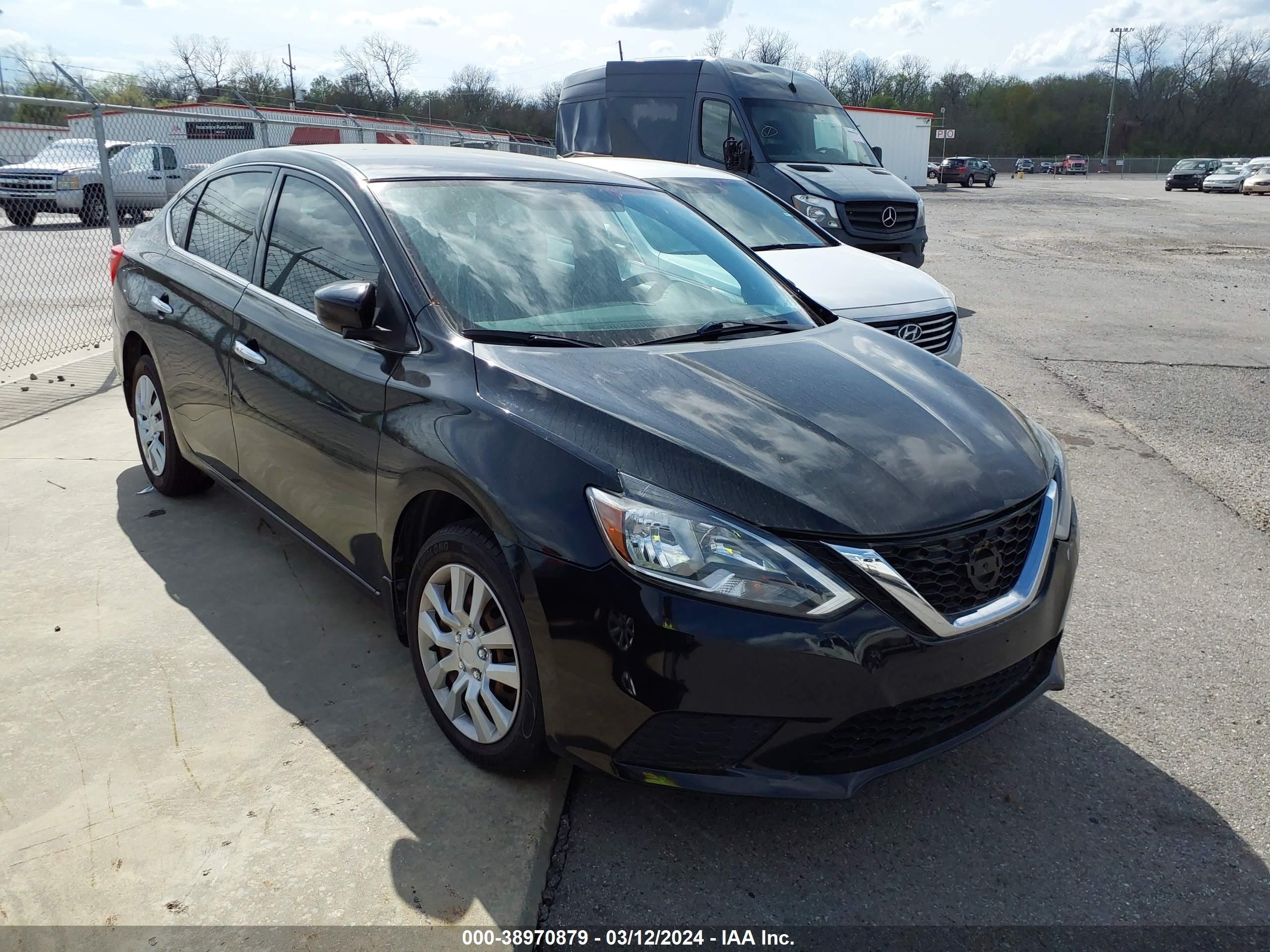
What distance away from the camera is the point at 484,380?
2725 mm

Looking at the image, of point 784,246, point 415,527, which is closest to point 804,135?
point 784,246

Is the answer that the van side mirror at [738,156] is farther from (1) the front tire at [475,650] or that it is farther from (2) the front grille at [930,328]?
(1) the front tire at [475,650]

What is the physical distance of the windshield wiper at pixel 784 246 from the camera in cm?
718

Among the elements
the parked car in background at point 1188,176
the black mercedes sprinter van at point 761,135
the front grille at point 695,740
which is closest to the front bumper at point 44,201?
the black mercedes sprinter van at point 761,135

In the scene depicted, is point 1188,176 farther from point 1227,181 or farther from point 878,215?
point 878,215

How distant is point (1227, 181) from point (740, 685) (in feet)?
169

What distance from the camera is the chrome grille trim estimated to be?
2.29 meters

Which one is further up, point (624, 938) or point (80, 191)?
point (80, 191)

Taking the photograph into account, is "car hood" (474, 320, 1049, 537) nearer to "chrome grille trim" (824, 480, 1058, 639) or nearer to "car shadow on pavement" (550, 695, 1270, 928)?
"chrome grille trim" (824, 480, 1058, 639)

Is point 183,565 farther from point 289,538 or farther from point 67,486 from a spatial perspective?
point 67,486

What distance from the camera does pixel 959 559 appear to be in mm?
2416

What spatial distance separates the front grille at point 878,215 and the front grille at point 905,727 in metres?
9.00

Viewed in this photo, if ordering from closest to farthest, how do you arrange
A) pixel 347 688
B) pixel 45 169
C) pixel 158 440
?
pixel 347 688
pixel 158 440
pixel 45 169

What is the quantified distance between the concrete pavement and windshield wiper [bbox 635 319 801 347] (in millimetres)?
1369
